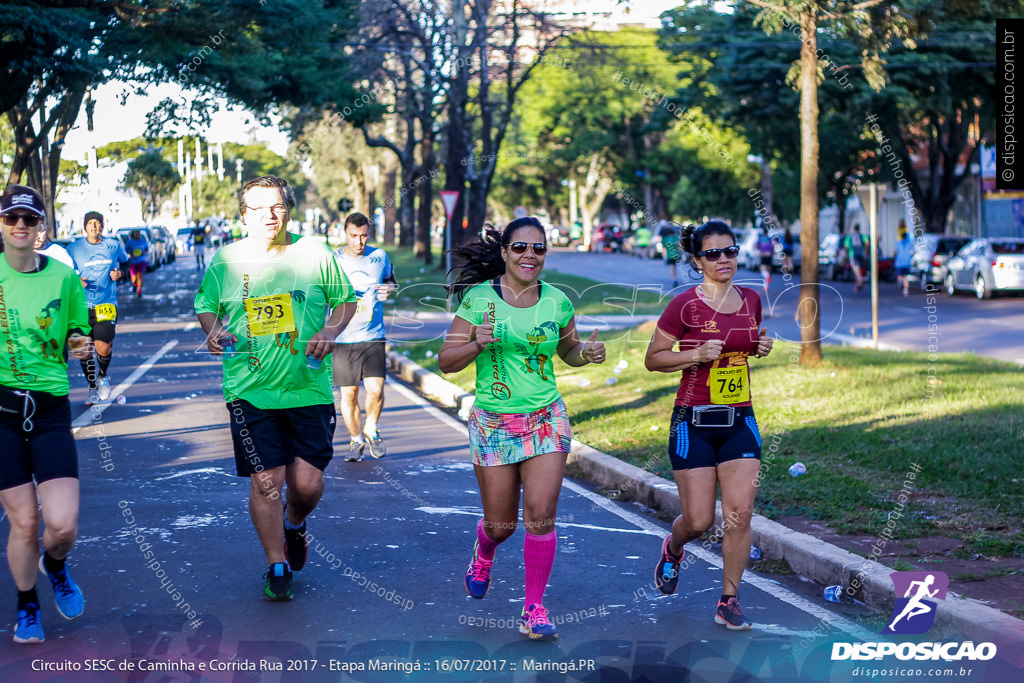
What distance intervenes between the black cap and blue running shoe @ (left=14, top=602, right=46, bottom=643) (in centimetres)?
172

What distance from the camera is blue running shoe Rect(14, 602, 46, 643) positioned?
5.30 m

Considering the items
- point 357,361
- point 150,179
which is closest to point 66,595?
point 357,361

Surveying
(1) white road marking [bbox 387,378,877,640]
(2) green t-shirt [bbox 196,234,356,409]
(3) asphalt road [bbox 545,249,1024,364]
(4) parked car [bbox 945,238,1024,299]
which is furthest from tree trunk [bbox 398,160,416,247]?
(2) green t-shirt [bbox 196,234,356,409]

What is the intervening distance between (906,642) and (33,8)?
2043 cm

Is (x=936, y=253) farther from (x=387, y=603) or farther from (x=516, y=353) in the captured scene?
(x=516, y=353)

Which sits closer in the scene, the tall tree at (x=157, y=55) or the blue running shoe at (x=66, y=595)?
the blue running shoe at (x=66, y=595)

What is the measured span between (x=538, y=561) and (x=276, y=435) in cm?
142

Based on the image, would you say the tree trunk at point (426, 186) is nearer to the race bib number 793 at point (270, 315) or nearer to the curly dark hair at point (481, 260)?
the race bib number 793 at point (270, 315)

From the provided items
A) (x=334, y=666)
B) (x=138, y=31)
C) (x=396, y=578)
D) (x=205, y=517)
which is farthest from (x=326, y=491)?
(x=138, y=31)

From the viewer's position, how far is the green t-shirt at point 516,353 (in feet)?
17.9

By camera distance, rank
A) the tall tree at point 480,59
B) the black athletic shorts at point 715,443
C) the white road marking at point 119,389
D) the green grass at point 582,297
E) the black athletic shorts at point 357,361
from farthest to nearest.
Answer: the tall tree at point 480,59 < the green grass at point 582,297 < the white road marking at point 119,389 < the black athletic shorts at point 357,361 < the black athletic shorts at point 715,443

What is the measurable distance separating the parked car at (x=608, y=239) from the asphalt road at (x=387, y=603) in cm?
6124

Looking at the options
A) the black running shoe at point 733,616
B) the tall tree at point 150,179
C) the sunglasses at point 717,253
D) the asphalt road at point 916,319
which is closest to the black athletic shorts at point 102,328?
the asphalt road at point 916,319

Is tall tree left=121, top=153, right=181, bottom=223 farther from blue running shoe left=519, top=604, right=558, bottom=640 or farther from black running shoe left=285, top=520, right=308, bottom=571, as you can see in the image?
blue running shoe left=519, top=604, right=558, bottom=640
